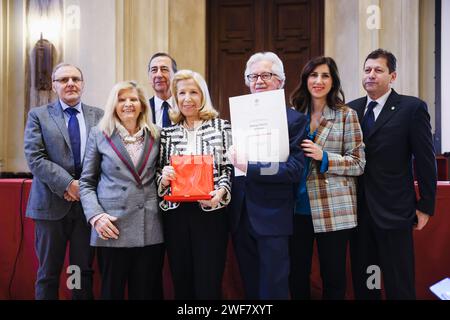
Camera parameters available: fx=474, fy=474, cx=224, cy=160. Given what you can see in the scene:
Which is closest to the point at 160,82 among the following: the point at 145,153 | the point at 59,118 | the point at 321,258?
the point at 59,118

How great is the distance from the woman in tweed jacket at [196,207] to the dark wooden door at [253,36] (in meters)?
4.32

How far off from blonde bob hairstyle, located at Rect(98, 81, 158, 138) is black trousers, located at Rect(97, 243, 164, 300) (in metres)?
0.65

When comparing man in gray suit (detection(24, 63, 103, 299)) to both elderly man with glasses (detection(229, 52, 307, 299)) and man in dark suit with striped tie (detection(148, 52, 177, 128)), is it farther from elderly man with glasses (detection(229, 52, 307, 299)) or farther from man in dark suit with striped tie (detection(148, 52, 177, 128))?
elderly man with glasses (detection(229, 52, 307, 299))

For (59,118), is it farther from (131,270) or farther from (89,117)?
(131,270)

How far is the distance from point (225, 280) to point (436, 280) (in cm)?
150

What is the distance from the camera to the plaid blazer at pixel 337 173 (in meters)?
2.60

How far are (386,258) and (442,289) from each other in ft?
2.30

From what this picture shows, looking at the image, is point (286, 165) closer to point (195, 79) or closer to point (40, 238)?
point (195, 79)

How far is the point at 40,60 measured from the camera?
611 centimetres

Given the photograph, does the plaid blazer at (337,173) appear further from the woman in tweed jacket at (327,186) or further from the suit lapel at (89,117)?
the suit lapel at (89,117)

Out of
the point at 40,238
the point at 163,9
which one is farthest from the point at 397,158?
the point at 163,9

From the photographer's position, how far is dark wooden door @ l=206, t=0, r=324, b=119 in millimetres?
6852

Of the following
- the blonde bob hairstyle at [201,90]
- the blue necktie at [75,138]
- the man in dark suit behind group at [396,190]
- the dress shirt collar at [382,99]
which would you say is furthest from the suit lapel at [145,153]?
the dress shirt collar at [382,99]

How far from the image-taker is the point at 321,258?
8.87 ft
